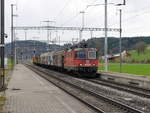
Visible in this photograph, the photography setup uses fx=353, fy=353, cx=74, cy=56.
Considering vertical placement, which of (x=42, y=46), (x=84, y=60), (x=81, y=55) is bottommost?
(x=84, y=60)

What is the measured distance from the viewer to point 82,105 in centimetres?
1453

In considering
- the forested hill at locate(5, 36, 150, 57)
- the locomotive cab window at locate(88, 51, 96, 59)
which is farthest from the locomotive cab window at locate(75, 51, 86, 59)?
the forested hill at locate(5, 36, 150, 57)

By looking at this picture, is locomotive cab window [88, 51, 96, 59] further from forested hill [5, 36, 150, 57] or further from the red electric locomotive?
forested hill [5, 36, 150, 57]

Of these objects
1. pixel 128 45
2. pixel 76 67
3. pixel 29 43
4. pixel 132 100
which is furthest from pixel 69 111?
pixel 128 45

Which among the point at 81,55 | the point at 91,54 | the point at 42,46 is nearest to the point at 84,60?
the point at 81,55

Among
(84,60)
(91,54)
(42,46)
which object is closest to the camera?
(84,60)

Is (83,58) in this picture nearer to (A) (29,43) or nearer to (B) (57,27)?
(B) (57,27)

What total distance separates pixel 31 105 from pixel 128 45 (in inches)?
5679

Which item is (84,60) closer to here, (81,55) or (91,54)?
(81,55)

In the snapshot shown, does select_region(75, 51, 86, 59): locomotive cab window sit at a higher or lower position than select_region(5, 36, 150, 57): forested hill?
lower

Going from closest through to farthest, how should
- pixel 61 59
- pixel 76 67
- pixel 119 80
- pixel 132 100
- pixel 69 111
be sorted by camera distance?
pixel 69 111 < pixel 132 100 < pixel 119 80 < pixel 76 67 < pixel 61 59

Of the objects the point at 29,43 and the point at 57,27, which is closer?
→ the point at 57,27

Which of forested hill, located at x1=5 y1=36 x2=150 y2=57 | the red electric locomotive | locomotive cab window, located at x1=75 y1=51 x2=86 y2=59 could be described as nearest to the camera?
the red electric locomotive

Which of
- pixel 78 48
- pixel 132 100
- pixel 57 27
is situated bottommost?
pixel 132 100
